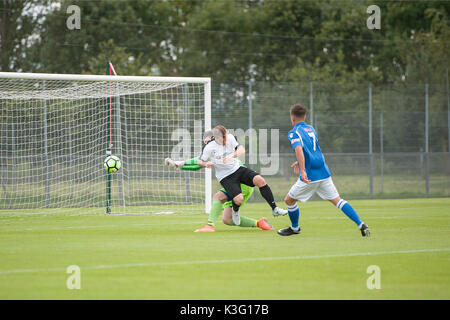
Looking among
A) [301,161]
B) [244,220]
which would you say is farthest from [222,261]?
[244,220]

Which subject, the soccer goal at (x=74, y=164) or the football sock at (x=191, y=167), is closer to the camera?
the football sock at (x=191, y=167)

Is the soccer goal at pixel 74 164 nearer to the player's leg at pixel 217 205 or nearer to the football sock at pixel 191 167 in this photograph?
the player's leg at pixel 217 205

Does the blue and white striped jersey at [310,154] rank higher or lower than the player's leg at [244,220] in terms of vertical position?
higher

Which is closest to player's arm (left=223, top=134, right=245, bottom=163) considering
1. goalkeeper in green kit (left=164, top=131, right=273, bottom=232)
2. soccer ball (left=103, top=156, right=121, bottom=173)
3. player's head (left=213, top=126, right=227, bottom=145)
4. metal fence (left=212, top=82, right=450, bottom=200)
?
player's head (left=213, top=126, right=227, bottom=145)

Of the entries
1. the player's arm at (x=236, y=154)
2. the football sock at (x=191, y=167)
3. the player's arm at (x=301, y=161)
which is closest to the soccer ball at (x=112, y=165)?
the football sock at (x=191, y=167)

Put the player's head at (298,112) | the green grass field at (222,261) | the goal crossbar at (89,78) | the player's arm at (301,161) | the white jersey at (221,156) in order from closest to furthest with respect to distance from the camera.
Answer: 1. the green grass field at (222,261)
2. the player's arm at (301,161)
3. the player's head at (298,112)
4. the white jersey at (221,156)
5. the goal crossbar at (89,78)

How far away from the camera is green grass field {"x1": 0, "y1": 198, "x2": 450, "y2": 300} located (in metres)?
6.02

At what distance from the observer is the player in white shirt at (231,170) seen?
11.4m

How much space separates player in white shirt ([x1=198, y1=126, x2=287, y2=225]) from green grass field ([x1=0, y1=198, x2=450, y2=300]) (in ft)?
1.78

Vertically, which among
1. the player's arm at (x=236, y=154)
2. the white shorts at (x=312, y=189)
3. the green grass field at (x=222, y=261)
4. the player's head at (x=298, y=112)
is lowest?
the green grass field at (x=222, y=261)

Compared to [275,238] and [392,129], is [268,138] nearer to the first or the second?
[392,129]

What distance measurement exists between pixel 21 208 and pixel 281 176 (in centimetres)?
828

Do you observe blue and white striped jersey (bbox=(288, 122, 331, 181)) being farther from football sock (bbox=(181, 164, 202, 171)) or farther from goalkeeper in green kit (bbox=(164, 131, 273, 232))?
football sock (bbox=(181, 164, 202, 171))

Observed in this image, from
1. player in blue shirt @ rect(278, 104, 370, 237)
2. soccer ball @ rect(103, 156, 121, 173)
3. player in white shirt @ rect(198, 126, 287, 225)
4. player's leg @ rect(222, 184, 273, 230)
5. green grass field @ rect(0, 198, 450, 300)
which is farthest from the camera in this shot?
soccer ball @ rect(103, 156, 121, 173)
